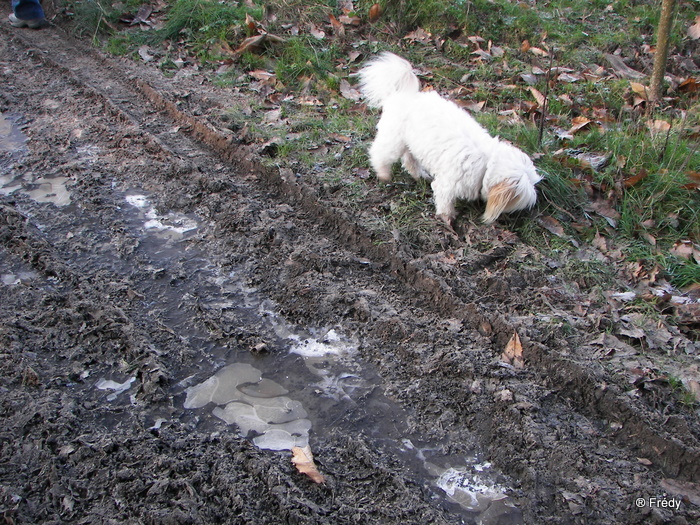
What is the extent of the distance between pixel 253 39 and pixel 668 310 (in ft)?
18.2

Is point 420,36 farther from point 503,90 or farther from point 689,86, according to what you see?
point 689,86

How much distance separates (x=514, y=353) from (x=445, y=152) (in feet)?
5.13

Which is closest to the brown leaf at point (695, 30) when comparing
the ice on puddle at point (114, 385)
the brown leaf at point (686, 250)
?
the brown leaf at point (686, 250)

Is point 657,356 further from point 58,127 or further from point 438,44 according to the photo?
point 58,127

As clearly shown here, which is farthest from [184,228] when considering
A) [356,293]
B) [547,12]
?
[547,12]

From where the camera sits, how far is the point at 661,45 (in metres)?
4.71

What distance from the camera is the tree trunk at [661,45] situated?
456 cm

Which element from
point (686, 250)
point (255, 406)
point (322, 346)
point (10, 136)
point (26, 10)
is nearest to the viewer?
point (255, 406)

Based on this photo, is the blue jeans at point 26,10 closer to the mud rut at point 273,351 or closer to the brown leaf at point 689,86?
the mud rut at point 273,351

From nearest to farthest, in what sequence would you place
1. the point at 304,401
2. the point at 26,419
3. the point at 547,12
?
the point at 26,419
the point at 304,401
the point at 547,12

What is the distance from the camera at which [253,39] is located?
668 cm

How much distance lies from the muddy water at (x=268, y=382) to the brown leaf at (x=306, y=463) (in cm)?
8

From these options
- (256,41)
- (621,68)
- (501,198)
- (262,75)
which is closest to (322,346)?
(501,198)

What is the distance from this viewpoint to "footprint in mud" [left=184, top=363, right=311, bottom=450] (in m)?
2.56
